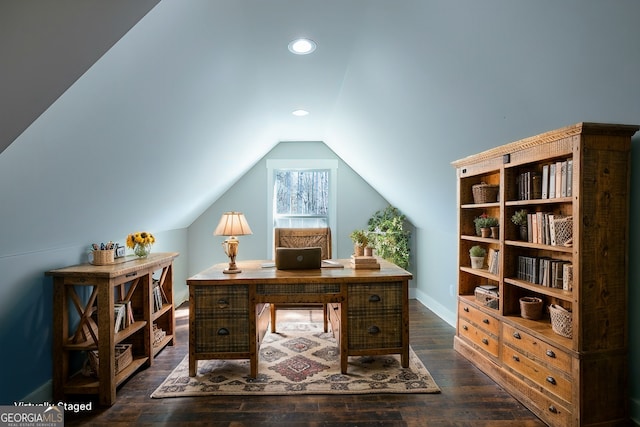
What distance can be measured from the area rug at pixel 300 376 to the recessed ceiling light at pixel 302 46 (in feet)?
7.90

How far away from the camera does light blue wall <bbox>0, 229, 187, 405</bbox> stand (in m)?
1.96

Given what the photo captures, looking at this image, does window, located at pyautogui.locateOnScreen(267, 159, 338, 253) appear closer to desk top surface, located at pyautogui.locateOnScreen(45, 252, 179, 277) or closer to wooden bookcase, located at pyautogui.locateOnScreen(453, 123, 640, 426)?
desk top surface, located at pyautogui.locateOnScreen(45, 252, 179, 277)

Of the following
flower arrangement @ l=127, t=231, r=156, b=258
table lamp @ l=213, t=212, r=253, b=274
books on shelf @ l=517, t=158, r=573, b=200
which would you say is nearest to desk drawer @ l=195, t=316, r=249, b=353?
table lamp @ l=213, t=212, r=253, b=274

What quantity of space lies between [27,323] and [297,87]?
2616 millimetres

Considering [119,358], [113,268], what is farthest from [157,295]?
[113,268]

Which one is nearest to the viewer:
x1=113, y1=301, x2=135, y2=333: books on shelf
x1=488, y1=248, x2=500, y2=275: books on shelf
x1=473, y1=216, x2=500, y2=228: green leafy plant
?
x1=113, y1=301, x2=135, y2=333: books on shelf

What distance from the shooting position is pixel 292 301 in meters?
2.58

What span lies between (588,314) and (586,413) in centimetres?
52

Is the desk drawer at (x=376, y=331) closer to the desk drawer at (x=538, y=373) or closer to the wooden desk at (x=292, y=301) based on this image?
the wooden desk at (x=292, y=301)

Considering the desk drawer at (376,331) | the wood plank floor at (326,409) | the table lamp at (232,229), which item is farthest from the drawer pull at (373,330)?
the table lamp at (232,229)

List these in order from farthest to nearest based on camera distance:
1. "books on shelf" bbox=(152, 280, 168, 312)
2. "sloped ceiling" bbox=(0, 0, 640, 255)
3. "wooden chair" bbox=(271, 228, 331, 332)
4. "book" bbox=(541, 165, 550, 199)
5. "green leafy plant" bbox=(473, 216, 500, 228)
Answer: "wooden chair" bbox=(271, 228, 331, 332) → "books on shelf" bbox=(152, 280, 168, 312) → "green leafy plant" bbox=(473, 216, 500, 228) → "book" bbox=(541, 165, 550, 199) → "sloped ceiling" bbox=(0, 0, 640, 255)

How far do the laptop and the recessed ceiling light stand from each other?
5.04 feet

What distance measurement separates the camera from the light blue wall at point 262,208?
16.9 ft

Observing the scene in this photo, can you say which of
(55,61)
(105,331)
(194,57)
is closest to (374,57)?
(194,57)
